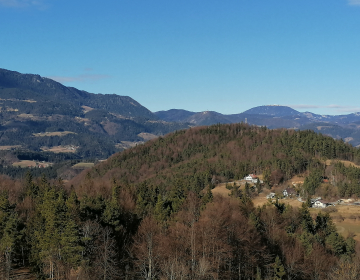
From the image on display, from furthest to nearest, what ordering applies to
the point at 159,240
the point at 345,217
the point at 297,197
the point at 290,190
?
the point at 290,190
the point at 297,197
the point at 345,217
the point at 159,240

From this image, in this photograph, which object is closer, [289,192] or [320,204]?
[320,204]

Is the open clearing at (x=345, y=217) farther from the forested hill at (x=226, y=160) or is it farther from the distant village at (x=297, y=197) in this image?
the forested hill at (x=226, y=160)

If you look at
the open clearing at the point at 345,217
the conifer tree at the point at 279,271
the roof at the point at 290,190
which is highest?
the conifer tree at the point at 279,271

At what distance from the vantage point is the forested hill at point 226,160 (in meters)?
132

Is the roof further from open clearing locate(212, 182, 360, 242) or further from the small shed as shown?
open clearing locate(212, 182, 360, 242)

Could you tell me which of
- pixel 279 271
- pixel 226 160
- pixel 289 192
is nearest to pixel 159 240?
pixel 279 271

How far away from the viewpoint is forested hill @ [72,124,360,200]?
13175 cm

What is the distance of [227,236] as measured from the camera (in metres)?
45.8

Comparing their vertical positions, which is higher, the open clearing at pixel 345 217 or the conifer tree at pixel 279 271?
the conifer tree at pixel 279 271

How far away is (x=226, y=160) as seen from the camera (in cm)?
15775

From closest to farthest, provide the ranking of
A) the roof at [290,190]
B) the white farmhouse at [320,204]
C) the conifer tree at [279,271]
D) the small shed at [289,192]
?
the conifer tree at [279,271] < the white farmhouse at [320,204] < the small shed at [289,192] < the roof at [290,190]

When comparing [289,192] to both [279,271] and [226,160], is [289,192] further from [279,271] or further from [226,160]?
[279,271]

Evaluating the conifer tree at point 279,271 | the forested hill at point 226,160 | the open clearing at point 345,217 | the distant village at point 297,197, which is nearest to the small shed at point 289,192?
the distant village at point 297,197

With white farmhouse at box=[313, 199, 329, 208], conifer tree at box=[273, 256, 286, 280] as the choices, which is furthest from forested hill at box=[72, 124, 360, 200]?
conifer tree at box=[273, 256, 286, 280]
